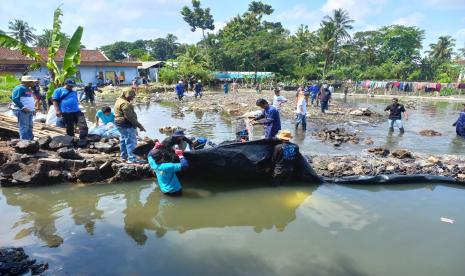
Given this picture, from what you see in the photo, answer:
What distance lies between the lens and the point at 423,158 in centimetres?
828

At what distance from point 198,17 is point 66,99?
49.2m

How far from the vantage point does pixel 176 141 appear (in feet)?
21.1

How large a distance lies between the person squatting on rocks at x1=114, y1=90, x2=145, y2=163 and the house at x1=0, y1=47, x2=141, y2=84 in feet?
85.5

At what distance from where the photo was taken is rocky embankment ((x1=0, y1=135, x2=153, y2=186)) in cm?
639

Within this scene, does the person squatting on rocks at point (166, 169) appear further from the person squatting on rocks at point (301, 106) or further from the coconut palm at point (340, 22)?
the coconut palm at point (340, 22)

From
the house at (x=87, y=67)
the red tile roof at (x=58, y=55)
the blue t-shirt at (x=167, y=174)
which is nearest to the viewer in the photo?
the blue t-shirt at (x=167, y=174)

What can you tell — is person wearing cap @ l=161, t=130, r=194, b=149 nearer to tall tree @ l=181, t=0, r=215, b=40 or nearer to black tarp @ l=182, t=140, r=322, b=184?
black tarp @ l=182, t=140, r=322, b=184

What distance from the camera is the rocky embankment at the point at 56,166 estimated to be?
639 cm

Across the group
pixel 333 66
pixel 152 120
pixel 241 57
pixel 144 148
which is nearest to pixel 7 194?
pixel 144 148

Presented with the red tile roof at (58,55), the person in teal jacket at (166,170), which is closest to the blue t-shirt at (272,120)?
the person in teal jacket at (166,170)

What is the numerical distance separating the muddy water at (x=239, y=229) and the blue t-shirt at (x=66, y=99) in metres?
2.35

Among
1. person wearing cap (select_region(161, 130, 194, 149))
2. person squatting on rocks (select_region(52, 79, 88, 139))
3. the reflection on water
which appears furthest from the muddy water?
person squatting on rocks (select_region(52, 79, 88, 139))

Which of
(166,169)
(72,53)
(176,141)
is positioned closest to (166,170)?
(166,169)

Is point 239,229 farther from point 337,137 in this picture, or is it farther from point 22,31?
point 22,31
